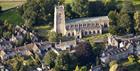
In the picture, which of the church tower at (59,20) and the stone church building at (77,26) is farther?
the church tower at (59,20)

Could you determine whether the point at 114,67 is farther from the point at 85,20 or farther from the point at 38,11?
the point at 38,11

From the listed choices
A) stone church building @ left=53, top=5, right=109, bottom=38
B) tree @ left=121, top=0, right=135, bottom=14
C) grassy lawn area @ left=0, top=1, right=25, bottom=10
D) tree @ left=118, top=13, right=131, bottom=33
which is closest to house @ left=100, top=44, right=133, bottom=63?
tree @ left=118, top=13, right=131, bottom=33

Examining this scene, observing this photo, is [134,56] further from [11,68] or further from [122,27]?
[11,68]

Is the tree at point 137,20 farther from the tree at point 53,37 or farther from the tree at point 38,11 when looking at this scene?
the tree at point 38,11

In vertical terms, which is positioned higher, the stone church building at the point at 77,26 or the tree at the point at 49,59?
the stone church building at the point at 77,26

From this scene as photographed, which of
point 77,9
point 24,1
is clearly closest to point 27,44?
point 77,9

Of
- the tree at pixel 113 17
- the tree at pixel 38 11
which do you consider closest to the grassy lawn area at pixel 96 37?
the tree at pixel 113 17

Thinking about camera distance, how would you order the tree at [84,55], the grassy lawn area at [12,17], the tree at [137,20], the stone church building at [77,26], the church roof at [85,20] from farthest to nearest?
the grassy lawn area at [12,17] → the church roof at [85,20] → the stone church building at [77,26] → the tree at [137,20] → the tree at [84,55]

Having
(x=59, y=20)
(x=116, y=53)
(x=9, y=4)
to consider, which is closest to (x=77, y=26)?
(x=59, y=20)

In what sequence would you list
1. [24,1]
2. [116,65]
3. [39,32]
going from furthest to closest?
[24,1], [39,32], [116,65]
